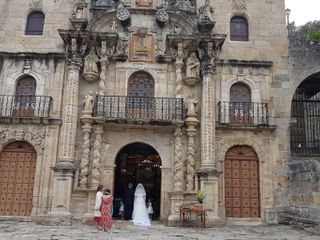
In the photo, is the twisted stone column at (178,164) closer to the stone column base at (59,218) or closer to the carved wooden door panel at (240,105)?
the carved wooden door panel at (240,105)

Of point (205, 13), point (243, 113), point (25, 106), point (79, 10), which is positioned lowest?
point (25, 106)

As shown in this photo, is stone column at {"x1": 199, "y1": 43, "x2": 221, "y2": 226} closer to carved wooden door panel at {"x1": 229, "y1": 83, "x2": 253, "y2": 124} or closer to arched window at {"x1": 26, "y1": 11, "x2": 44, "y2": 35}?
carved wooden door panel at {"x1": 229, "y1": 83, "x2": 253, "y2": 124}

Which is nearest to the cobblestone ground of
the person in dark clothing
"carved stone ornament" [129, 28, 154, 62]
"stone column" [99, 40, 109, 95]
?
the person in dark clothing

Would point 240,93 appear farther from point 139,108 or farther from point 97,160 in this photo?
point 97,160

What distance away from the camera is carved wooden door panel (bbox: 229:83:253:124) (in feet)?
49.2

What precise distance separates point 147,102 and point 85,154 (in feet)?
10.3

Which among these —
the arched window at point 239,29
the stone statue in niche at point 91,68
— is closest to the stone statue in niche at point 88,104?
the stone statue in niche at point 91,68

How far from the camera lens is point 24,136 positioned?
47.3 feet

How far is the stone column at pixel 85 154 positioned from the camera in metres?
13.9

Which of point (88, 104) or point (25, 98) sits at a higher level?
point (25, 98)

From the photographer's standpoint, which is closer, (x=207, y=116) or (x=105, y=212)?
(x=105, y=212)

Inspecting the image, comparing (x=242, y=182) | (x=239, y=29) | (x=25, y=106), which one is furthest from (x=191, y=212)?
(x=239, y=29)

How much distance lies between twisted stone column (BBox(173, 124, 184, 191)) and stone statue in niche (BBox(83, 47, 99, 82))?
13.1 ft

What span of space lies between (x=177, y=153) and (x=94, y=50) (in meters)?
5.44
